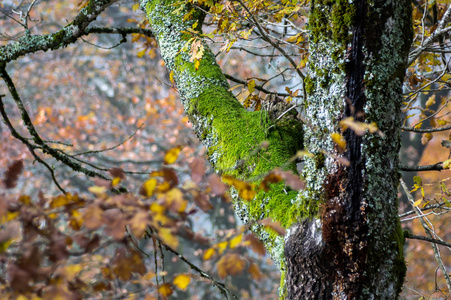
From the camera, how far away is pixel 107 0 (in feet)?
7.56

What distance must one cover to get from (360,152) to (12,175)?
1149 mm

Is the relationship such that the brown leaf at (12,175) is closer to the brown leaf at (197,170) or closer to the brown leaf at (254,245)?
the brown leaf at (197,170)

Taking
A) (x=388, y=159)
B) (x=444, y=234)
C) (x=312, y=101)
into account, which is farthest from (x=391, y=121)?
(x=444, y=234)

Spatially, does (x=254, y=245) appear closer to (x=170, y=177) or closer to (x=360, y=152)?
(x=170, y=177)

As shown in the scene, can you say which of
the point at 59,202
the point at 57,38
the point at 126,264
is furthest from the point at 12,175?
the point at 57,38

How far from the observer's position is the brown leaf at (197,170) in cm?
98

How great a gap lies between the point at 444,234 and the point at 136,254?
8646 millimetres

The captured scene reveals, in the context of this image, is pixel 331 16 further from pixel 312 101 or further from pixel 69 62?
pixel 69 62

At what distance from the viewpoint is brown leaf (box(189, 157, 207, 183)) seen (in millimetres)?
980

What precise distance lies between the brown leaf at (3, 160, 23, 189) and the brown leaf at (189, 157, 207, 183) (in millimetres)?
456

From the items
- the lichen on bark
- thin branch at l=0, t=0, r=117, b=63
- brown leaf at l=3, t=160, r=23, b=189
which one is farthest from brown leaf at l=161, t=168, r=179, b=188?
thin branch at l=0, t=0, r=117, b=63

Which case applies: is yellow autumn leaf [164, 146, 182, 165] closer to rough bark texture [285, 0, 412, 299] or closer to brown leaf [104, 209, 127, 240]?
brown leaf [104, 209, 127, 240]

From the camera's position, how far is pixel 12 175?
0.97 meters

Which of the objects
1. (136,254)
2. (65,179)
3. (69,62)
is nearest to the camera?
(136,254)
